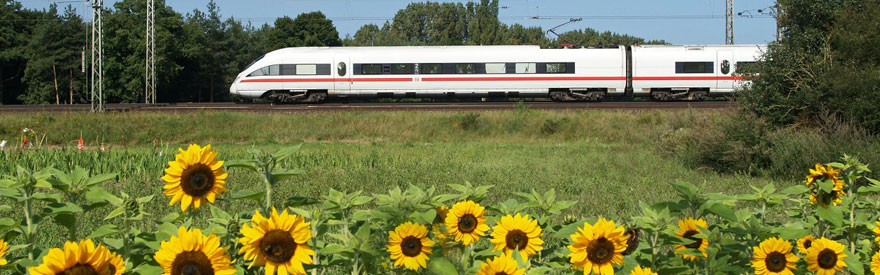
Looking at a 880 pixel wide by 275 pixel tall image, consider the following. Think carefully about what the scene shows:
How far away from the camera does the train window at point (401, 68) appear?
2697 cm

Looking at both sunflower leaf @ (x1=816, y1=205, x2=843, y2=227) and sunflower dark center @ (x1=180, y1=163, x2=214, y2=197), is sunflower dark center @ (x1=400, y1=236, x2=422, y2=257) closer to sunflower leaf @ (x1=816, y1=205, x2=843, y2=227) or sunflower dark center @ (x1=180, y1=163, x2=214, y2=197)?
sunflower dark center @ (x1=180, y1=163, x2=214, y2=197)

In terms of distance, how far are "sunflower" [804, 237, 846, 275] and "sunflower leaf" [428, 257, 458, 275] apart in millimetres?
1365

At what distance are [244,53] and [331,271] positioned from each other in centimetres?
6257

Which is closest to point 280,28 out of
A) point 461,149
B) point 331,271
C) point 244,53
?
point 244,53

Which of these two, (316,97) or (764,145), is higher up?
(316,97)

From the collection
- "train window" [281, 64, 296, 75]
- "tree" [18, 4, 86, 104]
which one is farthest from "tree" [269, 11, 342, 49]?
"train window" [281, 64, 296, 75]

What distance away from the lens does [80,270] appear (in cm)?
175

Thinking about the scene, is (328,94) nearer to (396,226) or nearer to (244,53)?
(396,226)

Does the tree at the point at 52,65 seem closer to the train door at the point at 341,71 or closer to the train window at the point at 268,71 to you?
the train window at the point at 268,71

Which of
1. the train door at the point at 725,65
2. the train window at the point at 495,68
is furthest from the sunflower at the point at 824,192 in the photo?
the train door at the point at 725,65

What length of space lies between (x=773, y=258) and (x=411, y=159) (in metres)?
10.2

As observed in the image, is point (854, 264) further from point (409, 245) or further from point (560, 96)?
point (560, 96)

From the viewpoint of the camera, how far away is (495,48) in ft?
88.7

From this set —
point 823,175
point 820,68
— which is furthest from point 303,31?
point 823,175
